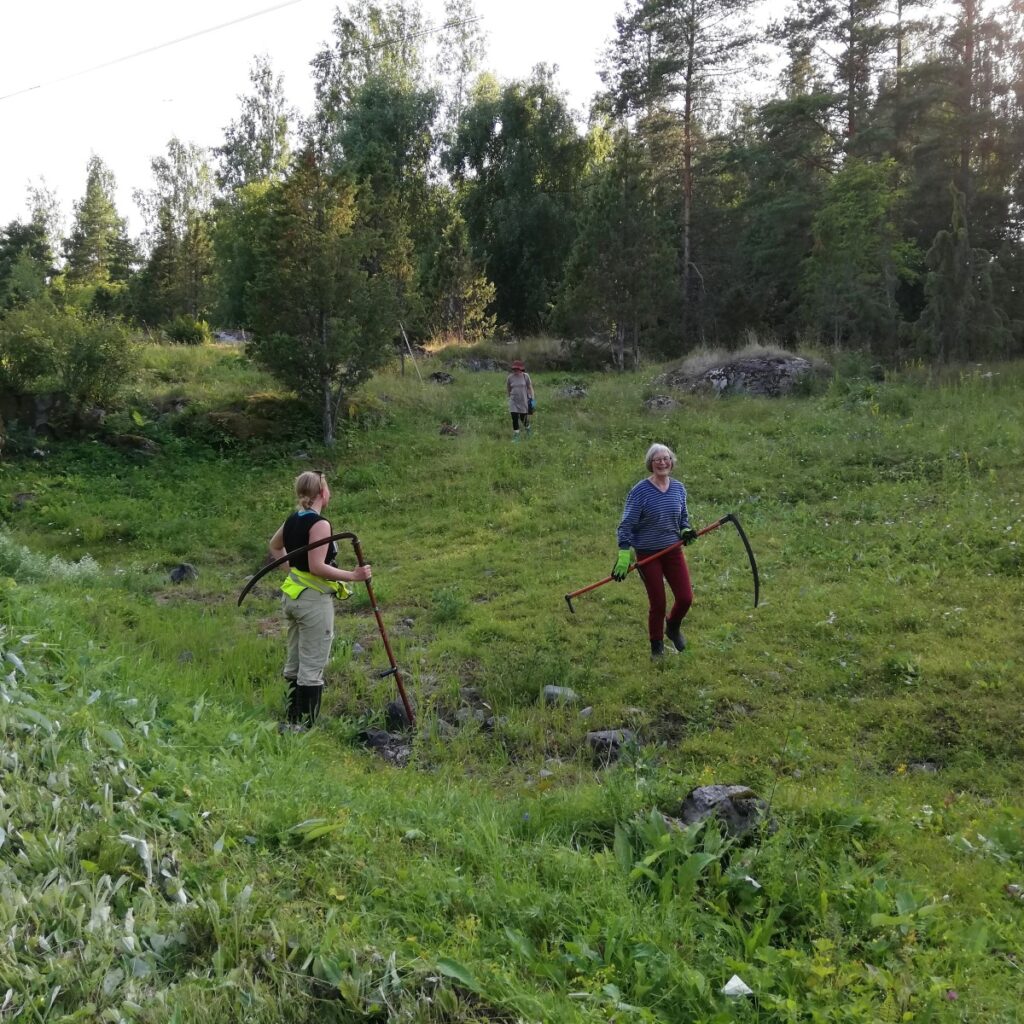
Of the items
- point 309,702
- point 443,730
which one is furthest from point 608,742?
point 309,702

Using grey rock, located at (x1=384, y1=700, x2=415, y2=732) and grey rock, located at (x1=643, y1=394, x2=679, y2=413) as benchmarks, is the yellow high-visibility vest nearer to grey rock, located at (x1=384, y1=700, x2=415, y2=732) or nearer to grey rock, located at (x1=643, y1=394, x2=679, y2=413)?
grey rock, located at (x1=384, y1=700, x2=415, y2=732)

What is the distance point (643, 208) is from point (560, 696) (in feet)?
59.5

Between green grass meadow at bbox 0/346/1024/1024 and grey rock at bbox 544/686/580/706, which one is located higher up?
green grass meadow at bbox 0/346/1024/1024

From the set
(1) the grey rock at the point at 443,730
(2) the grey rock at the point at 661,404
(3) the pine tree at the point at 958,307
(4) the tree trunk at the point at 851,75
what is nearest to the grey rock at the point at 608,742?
(1) the grey rock at the point at 443,730

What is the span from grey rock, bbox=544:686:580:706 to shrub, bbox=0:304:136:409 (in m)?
12.4

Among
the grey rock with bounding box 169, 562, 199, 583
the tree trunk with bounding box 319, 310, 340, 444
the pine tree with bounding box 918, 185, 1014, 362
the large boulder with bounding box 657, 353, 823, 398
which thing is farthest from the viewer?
the large boulder with bounding box 657, 353, 823, 398

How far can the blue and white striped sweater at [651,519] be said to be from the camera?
638cm

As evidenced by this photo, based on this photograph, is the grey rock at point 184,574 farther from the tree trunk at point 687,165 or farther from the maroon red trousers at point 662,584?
the tree trunk at point 687,165

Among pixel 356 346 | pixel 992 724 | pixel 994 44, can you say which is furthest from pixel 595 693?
pixel 994 44

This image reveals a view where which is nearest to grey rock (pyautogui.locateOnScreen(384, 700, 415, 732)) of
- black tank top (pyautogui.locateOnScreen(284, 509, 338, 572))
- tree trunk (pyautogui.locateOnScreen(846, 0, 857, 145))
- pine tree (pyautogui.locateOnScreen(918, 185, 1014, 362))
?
black tank top (pyautogui.locateOnScreen(284, 509, 338, 572))

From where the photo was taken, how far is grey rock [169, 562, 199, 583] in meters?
9.26

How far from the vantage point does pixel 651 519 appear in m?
6.41

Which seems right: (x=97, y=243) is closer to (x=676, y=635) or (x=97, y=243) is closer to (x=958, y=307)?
(x=958, y=307)

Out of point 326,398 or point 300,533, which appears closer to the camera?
point 300,533
